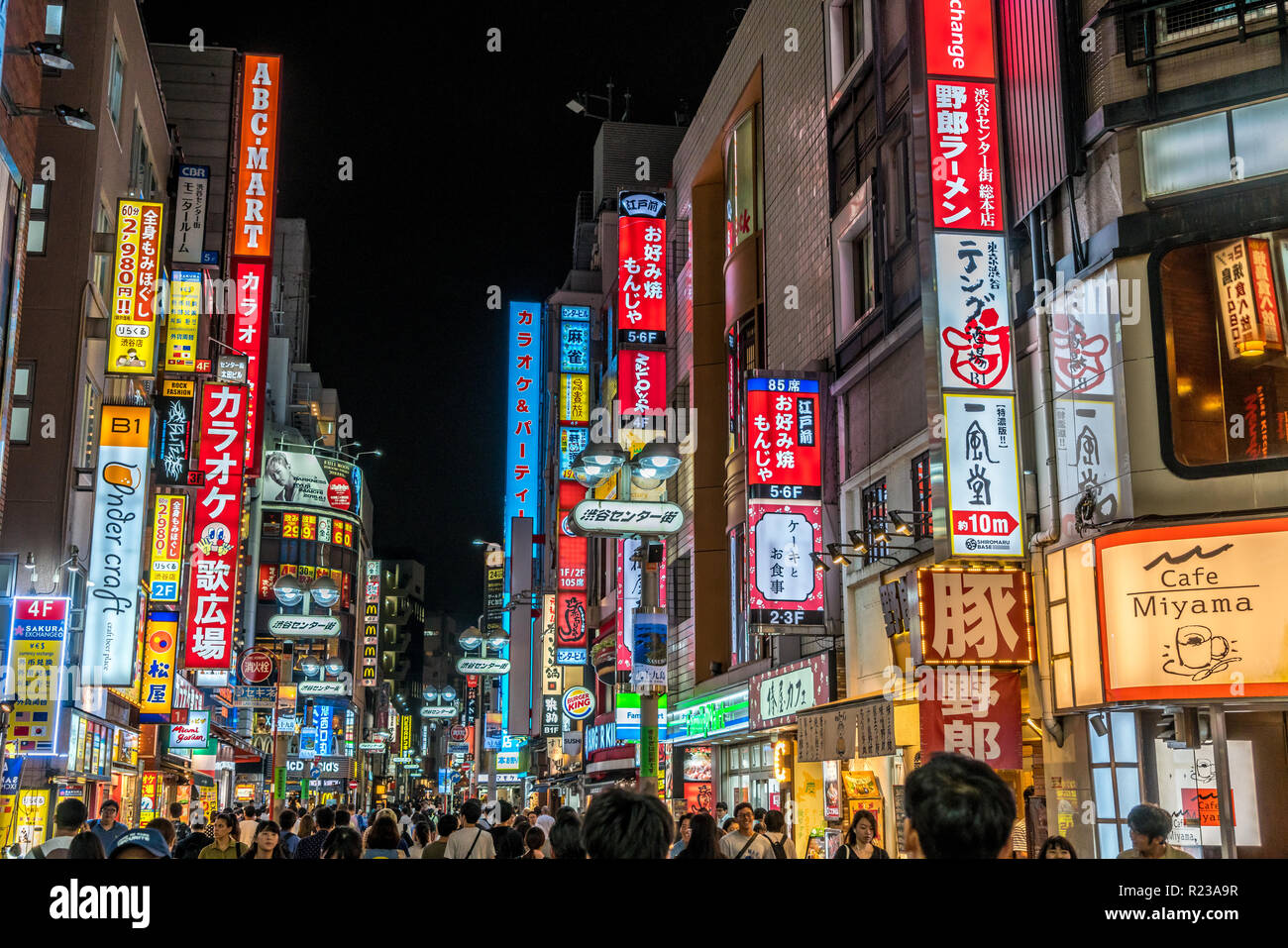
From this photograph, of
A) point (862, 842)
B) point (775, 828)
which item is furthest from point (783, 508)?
point (862, 842)

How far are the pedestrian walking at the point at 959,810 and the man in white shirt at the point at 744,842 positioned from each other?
873cm

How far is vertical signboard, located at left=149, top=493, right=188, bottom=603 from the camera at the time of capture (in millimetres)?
30656

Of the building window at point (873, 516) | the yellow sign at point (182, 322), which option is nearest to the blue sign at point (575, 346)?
the yellow sign at point (182, 322)

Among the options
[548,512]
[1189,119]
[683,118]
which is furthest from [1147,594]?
[548,512]

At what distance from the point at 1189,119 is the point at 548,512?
56.7 metres

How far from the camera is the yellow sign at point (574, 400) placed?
49.3 metres

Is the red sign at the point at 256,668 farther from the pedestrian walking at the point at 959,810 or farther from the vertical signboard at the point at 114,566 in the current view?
the pedestrian walking at the point at 959,810

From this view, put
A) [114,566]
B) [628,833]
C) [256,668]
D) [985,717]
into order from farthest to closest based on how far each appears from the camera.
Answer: [256,668] < [114,566] < [985,717] < [628,833]

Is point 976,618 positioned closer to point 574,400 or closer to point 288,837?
point 288,837

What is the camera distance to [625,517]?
27.2 m

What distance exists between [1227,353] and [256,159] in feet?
88.8

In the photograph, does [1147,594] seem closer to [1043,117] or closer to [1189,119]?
[1189,119]

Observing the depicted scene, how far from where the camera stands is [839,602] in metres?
23.9
